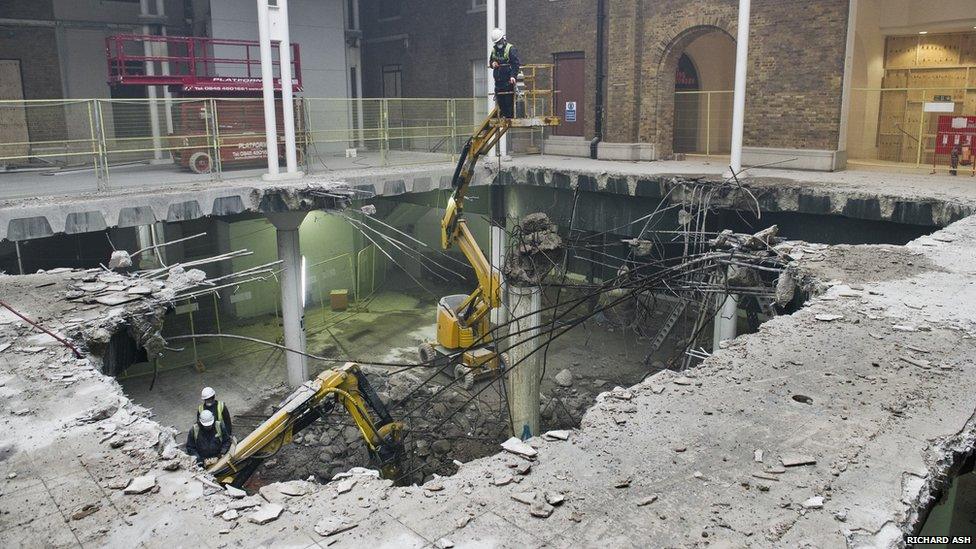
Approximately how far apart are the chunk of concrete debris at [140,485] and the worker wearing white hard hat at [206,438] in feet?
13.4

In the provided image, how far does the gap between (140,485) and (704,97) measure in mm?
21184

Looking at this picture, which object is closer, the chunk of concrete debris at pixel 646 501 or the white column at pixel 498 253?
the chunk of concrete debris at pixel 646 501

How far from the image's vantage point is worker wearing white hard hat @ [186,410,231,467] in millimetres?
8570

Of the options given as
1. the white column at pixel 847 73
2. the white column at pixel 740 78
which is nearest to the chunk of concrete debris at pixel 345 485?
the white column at pixel 740 78

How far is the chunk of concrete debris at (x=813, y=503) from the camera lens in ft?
13.3

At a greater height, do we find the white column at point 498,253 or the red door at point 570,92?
the red door at point 570,92

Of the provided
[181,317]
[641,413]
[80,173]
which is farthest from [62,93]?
[641,413]

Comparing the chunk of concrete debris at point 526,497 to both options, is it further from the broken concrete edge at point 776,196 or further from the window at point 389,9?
the window at point 389,9

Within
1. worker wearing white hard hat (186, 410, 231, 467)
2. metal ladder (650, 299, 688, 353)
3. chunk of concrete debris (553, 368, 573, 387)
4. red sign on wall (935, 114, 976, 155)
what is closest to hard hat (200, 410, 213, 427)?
worker wearing white hard hat (186, 410, 231, 467)

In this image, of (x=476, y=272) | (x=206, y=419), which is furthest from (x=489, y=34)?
(x=206, y=419)

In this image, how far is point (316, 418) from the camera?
9156 mm

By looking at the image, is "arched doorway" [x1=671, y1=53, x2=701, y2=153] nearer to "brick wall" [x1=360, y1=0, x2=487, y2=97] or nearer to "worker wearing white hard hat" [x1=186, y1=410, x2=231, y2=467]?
"brick wall" [x1=360, y1=0, x2=487, y2=97]

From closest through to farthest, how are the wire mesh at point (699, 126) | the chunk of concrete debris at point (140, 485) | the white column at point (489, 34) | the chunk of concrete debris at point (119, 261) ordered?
the chunk of concrete debris at point (140, 485)
the chunk of concrete debris at point (119, 261)
the white column at point (489, 34)
the wire mesh at point (699, 126)

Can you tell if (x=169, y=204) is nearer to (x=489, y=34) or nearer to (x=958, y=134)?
(x=489, y=34)
